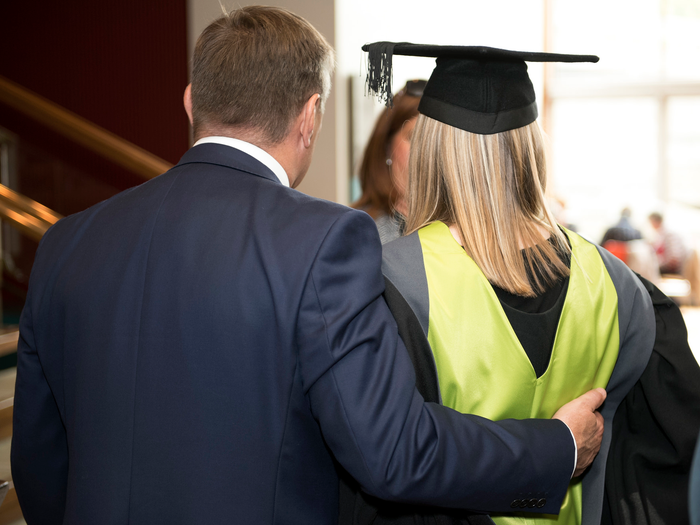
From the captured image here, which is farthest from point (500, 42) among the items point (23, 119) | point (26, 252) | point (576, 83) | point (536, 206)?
point (536, 206)

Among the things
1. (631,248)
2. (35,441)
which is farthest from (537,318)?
(631,248)

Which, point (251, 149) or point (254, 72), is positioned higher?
point (254, 72)

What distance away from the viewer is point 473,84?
1.29 metres

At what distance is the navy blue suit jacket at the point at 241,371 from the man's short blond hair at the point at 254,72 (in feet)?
0.27

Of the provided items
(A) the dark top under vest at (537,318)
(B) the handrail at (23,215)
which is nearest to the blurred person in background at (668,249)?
(B) the handrail at (23,215)

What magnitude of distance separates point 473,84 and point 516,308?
1.52 ft

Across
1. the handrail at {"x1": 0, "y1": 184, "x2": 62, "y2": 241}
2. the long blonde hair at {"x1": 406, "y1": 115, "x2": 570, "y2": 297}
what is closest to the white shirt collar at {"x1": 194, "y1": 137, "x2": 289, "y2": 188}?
the long blonde hair at {"x1": 406, "y1": 115, "x2": 570, "y2": 297}

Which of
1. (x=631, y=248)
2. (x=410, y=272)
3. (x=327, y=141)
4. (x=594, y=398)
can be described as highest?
(x=327, y=141)

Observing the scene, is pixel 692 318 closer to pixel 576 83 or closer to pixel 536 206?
pixel 576 83

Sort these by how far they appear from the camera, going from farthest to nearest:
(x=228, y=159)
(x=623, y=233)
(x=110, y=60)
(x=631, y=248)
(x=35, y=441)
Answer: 1. (x=623, y=233)
2. (x=631, y=248)
3. (x=110, y=60)
4. (x=35, y=441)
5. (x=228, y=159)

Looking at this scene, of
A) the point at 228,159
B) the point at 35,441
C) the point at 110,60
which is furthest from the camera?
the point at 110,60

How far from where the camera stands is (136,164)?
347 cm

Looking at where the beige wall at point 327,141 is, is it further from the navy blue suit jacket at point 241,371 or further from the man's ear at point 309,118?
the navy blue suit jacket at point 241,371

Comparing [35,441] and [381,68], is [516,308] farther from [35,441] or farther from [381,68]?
[35,441]
